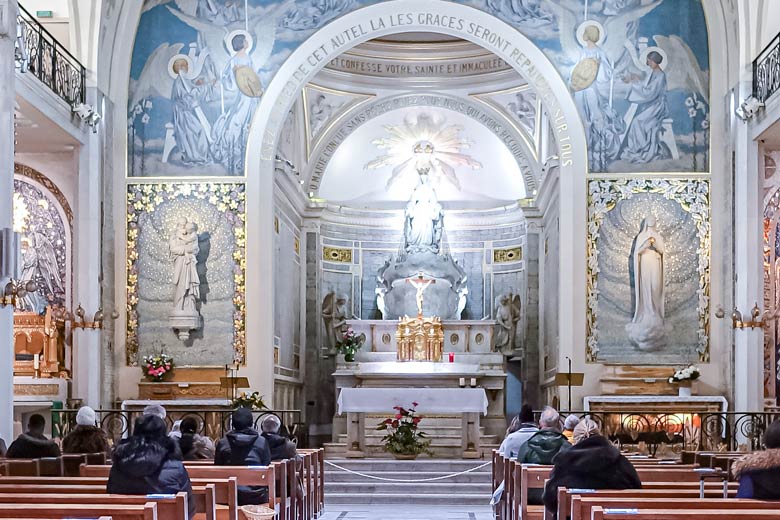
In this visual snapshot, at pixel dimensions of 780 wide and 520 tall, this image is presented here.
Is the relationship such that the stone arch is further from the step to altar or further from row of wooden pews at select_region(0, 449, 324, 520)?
row of wooden pews at select_region(0, 449, 324, 520)

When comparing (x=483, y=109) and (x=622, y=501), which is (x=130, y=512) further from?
(x=483, y=109)

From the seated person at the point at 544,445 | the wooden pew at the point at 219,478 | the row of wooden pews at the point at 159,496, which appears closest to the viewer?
the row of wooden pews at the point at 159,496

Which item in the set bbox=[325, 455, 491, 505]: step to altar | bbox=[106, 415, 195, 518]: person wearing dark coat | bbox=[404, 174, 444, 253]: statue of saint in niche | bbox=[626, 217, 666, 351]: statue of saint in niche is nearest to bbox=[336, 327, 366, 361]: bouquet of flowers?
bbox=[404, 174, 444, 253]: statue of saint in niche

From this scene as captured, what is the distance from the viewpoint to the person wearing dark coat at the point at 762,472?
6598 millimetres

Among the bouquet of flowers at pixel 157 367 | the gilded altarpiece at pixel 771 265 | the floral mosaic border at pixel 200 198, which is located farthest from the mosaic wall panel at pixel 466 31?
the bouquet of flowers at pixel 157 367

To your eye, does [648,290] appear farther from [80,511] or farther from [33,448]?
[80,511]

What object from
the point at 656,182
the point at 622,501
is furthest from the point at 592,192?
the point at 622,501

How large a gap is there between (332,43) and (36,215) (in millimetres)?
5120

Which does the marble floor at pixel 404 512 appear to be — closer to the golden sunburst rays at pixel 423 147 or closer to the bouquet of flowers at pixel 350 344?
the bouquet of flowers at pixel 350 344

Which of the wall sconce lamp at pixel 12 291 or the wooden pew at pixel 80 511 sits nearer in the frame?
the wooden pew at pixel 80 511

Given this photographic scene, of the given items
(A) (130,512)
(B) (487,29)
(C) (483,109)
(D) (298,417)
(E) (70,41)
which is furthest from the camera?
(C) (483,109)

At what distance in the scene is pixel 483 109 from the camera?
76.4 feet

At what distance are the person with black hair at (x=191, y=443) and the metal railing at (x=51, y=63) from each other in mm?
5293

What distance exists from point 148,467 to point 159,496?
0.67m
